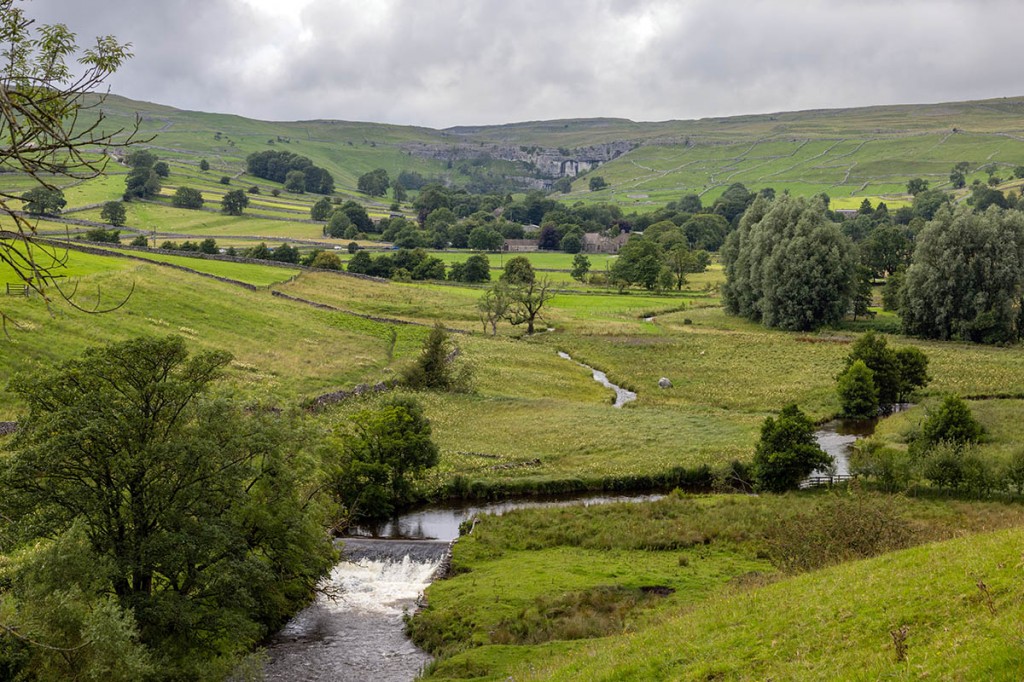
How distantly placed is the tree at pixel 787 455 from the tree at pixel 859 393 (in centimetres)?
1741

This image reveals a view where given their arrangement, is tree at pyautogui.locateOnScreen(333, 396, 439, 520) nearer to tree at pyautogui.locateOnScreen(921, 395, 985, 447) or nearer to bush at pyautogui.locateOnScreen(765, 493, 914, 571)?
bush at pyautogui.locateOnScreen(765, 493, 914, 571)

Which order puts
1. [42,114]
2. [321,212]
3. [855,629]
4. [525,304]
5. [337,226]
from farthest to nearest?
[321,212] → [337,226] → [525,304] → [855,629] → [42,114]

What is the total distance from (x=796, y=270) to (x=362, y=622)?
7805 centimetres

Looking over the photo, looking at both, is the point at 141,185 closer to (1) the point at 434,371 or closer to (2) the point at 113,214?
(2) the point at 113,214

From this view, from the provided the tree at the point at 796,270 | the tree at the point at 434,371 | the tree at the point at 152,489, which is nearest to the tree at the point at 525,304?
the tree at the point at 796,270

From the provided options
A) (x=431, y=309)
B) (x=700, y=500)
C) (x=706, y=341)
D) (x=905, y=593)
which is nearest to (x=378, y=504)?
(x=700, y=500)

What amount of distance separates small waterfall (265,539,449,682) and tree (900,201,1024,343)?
7080cm

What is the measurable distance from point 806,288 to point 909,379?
109ft

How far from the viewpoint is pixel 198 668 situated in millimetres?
21641

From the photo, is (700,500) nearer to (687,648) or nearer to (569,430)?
(569,430)

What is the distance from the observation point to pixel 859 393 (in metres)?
58.2

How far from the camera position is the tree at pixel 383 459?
132 feet

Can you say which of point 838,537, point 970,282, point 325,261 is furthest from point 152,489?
point 325,261

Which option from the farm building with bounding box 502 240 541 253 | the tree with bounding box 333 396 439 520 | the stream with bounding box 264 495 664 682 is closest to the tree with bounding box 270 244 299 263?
the farm building with bounding box 502 240 541 253
